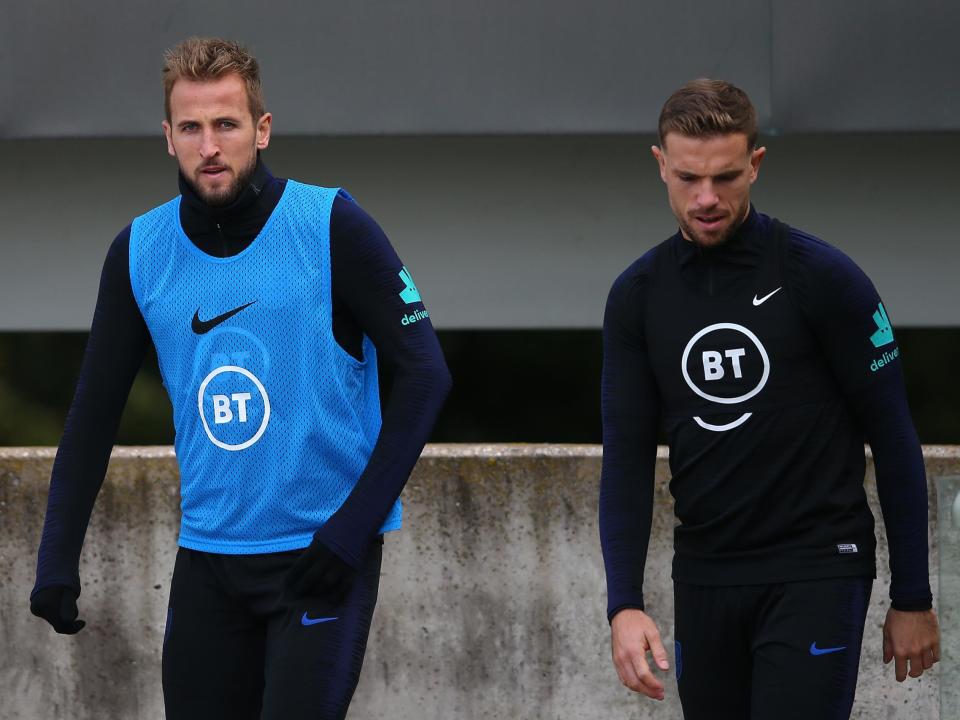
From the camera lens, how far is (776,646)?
12.1ft

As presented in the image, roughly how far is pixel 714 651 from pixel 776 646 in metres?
0.21

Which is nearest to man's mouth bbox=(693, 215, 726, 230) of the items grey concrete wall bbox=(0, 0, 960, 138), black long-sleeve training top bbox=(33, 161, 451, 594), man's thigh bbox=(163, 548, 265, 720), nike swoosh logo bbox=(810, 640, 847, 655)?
black long-sleeve training top bbox=(33, 161, 451, 594)

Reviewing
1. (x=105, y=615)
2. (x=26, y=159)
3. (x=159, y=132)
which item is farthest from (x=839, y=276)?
(x=26, y=159)

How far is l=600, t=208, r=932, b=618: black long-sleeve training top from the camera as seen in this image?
3684 mm

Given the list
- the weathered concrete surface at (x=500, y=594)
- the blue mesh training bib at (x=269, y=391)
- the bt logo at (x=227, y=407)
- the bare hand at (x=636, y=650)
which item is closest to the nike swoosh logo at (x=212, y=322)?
the blue mesh training bib at (x=269, y=391)

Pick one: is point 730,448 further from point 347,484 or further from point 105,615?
point 105,615

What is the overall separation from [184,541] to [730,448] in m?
1.39

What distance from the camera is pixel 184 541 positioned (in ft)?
13.1

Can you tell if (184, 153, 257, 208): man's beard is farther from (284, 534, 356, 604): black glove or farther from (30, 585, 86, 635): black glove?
(30, 585, 86, 635): black glove

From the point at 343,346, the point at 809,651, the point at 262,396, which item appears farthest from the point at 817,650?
the point at 262,396

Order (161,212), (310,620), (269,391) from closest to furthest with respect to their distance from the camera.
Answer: (310,620), (269,391), (161,212)

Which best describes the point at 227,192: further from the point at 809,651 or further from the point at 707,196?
the point at 809,651

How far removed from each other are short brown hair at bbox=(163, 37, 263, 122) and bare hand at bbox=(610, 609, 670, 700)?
1543 mm

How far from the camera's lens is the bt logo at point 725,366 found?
3.74 metres
